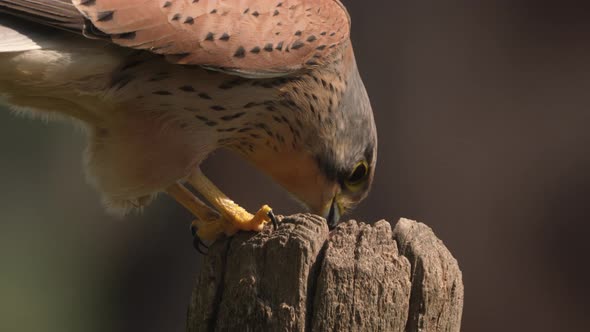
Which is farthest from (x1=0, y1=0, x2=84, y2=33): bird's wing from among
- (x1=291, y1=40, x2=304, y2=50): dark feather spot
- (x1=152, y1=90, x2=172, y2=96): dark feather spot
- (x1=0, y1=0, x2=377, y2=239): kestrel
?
(x1=291, y1=40, x2=304, y2=50): dark feather spot

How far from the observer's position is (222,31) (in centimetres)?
346

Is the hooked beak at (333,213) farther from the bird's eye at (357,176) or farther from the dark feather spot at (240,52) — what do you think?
the dark feather spot at (240,52)

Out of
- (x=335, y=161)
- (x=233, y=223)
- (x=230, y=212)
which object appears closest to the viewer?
(x=233, y=223)

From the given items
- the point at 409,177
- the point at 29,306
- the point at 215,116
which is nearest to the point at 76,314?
the point at 29,306

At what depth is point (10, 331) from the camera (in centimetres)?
668

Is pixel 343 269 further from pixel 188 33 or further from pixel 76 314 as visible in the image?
pixel 76 314

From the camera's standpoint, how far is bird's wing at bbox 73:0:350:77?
3.34m

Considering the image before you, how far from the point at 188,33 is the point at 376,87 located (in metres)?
3.83

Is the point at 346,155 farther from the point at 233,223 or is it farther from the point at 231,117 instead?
the point at 233,223

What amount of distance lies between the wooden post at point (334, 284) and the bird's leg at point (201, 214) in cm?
65

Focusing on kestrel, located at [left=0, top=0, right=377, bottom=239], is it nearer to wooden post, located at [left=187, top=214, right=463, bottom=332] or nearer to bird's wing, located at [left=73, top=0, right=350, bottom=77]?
bird's wing, located at [left=73, top=0, right=350, bottom=77]

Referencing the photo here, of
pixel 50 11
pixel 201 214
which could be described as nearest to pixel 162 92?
pixel 50 11

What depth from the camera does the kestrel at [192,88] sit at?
133 inches

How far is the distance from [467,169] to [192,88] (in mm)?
3697
